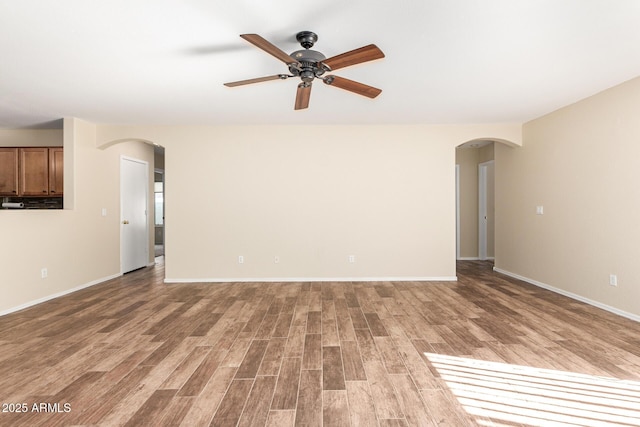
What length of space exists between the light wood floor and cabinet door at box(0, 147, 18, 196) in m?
2.17

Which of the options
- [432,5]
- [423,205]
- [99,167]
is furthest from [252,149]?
[432,5]

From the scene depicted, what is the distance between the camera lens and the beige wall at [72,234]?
12.9 feet

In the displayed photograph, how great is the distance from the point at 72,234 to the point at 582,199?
6853mm

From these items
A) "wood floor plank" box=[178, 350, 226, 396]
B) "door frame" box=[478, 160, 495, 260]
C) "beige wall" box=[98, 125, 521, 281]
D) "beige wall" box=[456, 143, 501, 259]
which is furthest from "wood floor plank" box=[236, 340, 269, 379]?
"door frame" box=[478, 160, 495, 260]

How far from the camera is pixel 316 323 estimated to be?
332cm

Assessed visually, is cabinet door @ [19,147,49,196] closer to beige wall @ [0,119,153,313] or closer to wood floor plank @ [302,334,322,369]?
beige wall @ [0,119,153,313]

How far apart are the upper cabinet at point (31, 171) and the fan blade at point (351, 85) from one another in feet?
14.8

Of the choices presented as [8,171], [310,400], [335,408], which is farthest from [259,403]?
[8,171]

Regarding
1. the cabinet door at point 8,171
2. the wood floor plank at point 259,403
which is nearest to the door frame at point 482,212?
the wood floor plank at point 259,403

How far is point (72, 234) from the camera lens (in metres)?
4.80

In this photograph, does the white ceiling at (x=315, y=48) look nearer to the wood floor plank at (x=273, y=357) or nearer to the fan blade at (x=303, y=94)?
the fan blade at (x=303, y=94)

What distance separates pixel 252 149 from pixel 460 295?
3704 millimetres

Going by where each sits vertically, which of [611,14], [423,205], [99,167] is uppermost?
[611,14]

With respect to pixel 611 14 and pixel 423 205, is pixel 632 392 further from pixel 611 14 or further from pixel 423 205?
pixel 423 205
